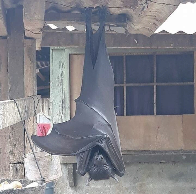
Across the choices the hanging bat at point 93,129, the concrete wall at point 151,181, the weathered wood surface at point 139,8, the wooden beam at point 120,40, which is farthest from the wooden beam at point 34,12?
the concrete wall at point 151,181

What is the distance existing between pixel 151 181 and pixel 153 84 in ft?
4.53

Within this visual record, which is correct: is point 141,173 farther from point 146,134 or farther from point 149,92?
point 149,92

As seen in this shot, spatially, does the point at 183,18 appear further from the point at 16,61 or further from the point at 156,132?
the point at 156,132

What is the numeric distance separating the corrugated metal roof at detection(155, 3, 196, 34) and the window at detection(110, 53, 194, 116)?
178 cm

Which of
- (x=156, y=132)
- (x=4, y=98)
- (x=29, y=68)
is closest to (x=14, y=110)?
(x=29, y=68)

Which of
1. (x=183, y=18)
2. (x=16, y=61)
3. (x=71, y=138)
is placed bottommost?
(x=71, y=138)

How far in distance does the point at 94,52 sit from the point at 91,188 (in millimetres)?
2638

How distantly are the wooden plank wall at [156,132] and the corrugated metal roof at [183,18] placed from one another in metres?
1.92

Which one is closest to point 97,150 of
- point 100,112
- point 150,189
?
point 100,112

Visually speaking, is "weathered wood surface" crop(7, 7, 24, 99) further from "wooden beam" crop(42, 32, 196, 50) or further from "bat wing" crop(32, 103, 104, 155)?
"wooden beam" crop(42, 32, 196, 50)

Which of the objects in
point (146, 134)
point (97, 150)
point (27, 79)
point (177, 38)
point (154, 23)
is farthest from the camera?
point (146, 134)

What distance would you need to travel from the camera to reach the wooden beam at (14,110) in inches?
109

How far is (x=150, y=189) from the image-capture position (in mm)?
5797

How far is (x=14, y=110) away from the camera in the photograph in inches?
126
